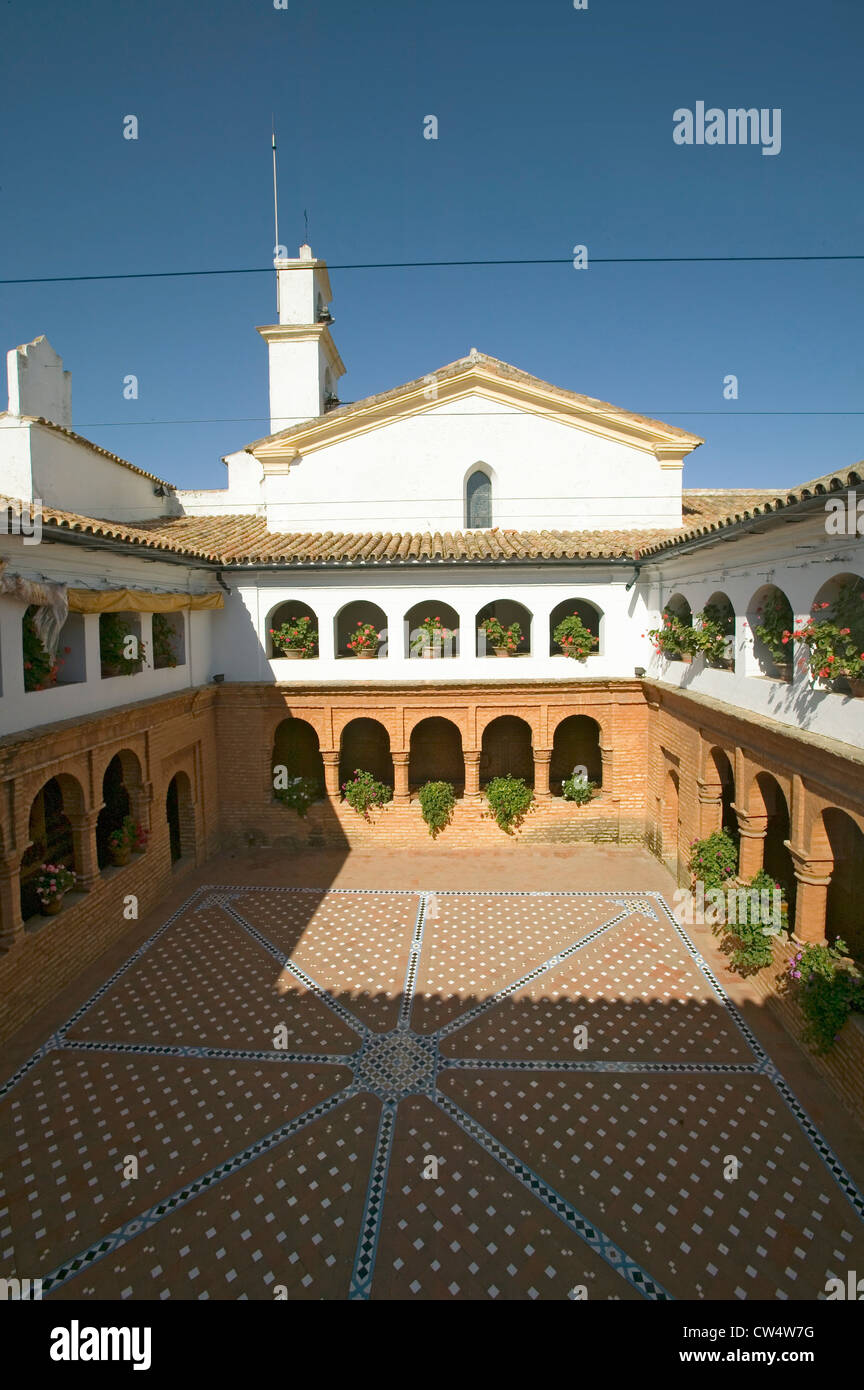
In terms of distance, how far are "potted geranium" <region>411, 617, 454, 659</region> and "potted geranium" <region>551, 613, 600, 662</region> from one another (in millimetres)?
2306

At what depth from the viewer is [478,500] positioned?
15.5 m

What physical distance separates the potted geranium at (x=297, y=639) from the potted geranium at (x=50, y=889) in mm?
6255

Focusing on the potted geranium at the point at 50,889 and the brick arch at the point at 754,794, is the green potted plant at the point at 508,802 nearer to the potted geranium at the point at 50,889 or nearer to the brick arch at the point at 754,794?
the brick arch at the point at 754,794

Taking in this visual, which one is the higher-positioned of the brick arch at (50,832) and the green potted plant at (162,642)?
the green potted plant at (162,642)

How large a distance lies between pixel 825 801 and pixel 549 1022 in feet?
13.8

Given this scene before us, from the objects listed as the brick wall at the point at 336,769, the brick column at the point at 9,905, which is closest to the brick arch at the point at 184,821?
the brick wall at the point at 336,769

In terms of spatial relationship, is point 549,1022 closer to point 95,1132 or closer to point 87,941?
point 95,1132

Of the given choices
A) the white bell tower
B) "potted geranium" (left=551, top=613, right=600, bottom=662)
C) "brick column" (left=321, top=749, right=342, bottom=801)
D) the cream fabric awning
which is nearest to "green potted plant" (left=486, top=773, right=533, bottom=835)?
"potted geranium" (left=551, top=613, right=600, bottom=662)

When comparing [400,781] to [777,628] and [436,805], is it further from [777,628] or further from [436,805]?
[777,628]

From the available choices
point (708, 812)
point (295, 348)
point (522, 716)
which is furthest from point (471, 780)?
point (295, 348)

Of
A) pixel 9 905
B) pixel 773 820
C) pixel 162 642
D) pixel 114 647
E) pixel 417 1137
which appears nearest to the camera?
pixel 417 1137

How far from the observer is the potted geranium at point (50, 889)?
29.3 ft

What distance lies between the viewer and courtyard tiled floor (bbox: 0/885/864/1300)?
17.1ft

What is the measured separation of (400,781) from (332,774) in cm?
146
